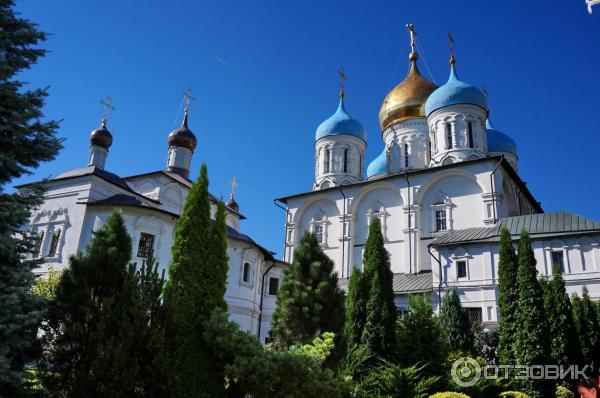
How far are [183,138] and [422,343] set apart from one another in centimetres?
2030

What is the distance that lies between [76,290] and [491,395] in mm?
8871

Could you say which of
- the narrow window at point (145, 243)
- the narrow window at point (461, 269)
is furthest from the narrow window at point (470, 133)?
the narrow window at point (145, 243)

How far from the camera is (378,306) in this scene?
10859mm

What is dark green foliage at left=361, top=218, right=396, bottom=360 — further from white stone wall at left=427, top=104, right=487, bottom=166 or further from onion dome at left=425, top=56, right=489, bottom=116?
onion dome at left=425, top=56, right=489, bottom=116

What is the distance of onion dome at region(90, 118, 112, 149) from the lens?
22.1m

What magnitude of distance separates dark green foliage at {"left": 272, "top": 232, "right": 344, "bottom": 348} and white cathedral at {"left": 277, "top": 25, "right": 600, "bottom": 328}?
636 centimetres

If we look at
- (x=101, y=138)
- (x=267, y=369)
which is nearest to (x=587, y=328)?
(x=267, y=369)

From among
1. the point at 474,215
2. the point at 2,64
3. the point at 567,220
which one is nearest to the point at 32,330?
the point at 2,64

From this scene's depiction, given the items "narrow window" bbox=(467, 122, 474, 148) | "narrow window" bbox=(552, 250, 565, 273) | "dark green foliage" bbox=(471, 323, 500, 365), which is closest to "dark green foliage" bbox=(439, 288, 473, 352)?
"dark green foliage" bbox=(471, 323, 500, 365)

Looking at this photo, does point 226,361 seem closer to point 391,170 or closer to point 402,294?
point 402,294

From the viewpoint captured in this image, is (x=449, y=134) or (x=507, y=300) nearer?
(x=507, y=300)

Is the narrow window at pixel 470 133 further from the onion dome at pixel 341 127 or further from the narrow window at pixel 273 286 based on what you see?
the narrow window at pixel 273 286

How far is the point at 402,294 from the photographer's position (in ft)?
69.7

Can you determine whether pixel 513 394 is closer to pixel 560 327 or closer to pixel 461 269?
pixel 560 327
